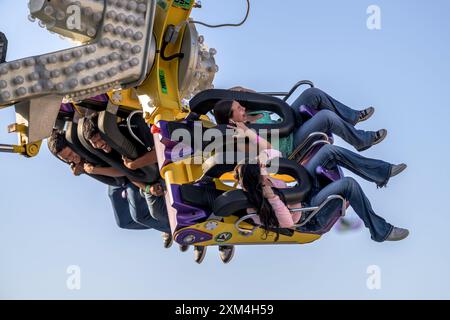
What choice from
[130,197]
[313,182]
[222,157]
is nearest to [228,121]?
[222,157]

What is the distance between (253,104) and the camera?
7746 mm

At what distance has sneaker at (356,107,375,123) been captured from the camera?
809cm

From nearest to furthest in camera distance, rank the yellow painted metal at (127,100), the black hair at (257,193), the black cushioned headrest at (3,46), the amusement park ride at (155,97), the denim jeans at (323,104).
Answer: the black cushioned headrest at (3,46)
the amusement park ride at (155,97)
the black hair at (257,193)
the denim jeans at (323,104)
the yellow painted metal at (127,100)

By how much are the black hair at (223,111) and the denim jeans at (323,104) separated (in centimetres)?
76

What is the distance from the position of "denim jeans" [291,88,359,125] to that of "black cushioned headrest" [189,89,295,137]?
0.18 metres

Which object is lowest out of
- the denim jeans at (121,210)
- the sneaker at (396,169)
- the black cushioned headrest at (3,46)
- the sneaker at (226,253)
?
the sneaker at (226,253)

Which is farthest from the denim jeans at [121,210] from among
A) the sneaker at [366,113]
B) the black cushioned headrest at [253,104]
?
the sneaker at [366,113]

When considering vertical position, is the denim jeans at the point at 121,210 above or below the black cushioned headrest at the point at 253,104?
below

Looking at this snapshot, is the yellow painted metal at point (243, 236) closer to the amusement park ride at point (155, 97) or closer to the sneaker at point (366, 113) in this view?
the amusement park ride at point (155, 97)

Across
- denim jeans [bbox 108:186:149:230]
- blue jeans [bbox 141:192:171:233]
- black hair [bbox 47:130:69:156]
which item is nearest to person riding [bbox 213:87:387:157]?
blue jeans [bbox 141:192:171:233]

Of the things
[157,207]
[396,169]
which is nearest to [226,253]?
[157,207]

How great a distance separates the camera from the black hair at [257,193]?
23.4ft

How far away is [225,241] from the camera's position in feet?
25.5

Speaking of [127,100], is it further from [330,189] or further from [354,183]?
[354,183]
